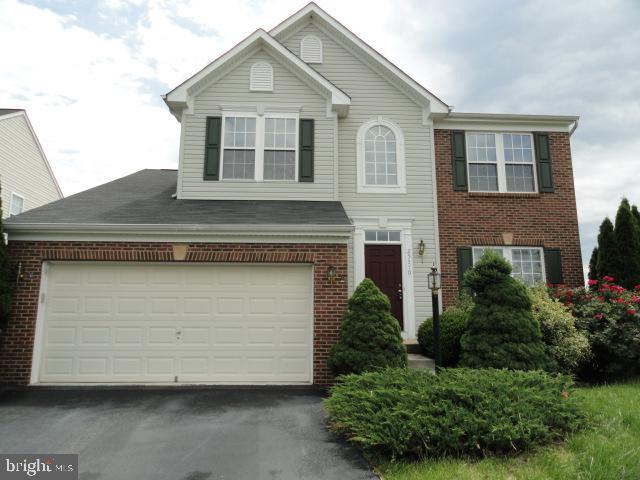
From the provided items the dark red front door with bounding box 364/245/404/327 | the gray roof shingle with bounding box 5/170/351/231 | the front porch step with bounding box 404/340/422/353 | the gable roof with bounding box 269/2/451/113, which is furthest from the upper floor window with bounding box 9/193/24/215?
the front porch step with bounding box 404/340/422/353

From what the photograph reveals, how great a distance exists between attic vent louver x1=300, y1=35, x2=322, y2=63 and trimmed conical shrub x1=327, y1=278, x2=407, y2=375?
7517 mm

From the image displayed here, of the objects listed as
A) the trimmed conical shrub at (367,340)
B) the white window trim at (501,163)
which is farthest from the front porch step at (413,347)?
the white window trim at (501,163)

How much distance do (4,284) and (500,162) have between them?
11747 millimetres

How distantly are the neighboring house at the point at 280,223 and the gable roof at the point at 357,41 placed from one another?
0.04 metres

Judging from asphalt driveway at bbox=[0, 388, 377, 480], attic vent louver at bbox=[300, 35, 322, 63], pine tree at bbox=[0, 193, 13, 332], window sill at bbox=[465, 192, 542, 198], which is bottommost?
asphalt driveway at bbox=[0, 388, 377, 480]

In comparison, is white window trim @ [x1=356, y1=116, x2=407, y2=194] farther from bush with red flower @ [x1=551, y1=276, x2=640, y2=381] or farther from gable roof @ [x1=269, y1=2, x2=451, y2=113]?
bush with red flower @ [x1=551, y1=276, x2=640, y2=381]

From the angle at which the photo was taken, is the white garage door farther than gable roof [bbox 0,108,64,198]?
No

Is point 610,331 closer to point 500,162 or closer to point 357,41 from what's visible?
point 500,162

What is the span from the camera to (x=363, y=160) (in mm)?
10727

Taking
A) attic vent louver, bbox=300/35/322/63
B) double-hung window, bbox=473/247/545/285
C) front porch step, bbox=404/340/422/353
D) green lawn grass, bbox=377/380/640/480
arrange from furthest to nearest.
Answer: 1. attic vent louver, bbox=300/35/322/63
2. double-hung window, bbox=473/247/545/285
3. front porch step, bbox=404/340/422/353
4. green lawn grass, bbox=377/380/640/480

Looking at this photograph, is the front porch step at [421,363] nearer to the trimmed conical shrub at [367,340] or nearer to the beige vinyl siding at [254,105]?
the trimmed conical shrub at [367,340]

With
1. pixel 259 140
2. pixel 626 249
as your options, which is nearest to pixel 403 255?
pixel 259 140

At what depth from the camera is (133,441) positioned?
193 inches

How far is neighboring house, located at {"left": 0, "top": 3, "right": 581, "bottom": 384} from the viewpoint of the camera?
749 cm
